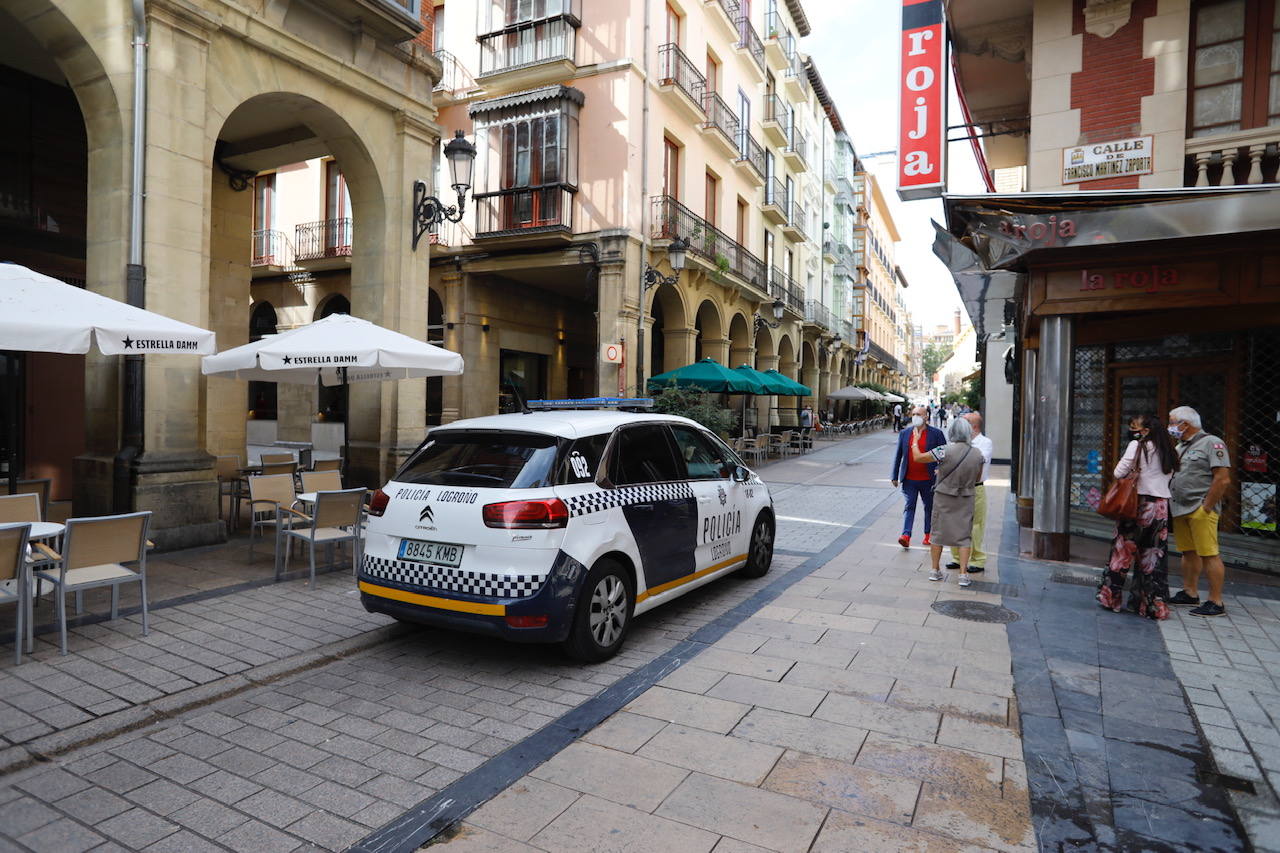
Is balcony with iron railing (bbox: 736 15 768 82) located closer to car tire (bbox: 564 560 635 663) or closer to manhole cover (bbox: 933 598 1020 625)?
manhole cover (bbox: 933 598 1020 625)

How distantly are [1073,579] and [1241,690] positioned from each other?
118 inches

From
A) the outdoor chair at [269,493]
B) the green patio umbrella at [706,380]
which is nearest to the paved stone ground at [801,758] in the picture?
the outdoor chair at [269,493]

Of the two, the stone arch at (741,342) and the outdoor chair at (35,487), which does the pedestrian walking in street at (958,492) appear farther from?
the stone arch at (741,342)

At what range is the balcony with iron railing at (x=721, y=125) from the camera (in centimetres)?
2152

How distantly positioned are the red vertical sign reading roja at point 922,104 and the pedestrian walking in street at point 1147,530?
14.4ft

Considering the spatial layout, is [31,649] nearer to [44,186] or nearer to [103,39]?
[103,39]

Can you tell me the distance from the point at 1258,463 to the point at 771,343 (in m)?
21.6

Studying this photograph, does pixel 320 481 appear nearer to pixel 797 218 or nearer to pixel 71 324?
pixel 71 324

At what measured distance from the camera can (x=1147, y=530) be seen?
6.04 metres

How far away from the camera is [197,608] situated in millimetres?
5859

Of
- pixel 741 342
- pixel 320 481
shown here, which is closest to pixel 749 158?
pixel 741 342

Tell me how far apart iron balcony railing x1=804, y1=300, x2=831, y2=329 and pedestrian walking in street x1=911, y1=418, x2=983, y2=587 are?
2761 centimetres

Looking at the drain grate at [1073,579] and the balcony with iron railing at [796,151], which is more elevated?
the balcony with iron railing at [796,151]

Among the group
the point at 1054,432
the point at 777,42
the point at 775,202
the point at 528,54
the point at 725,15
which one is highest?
the point at 777,42
